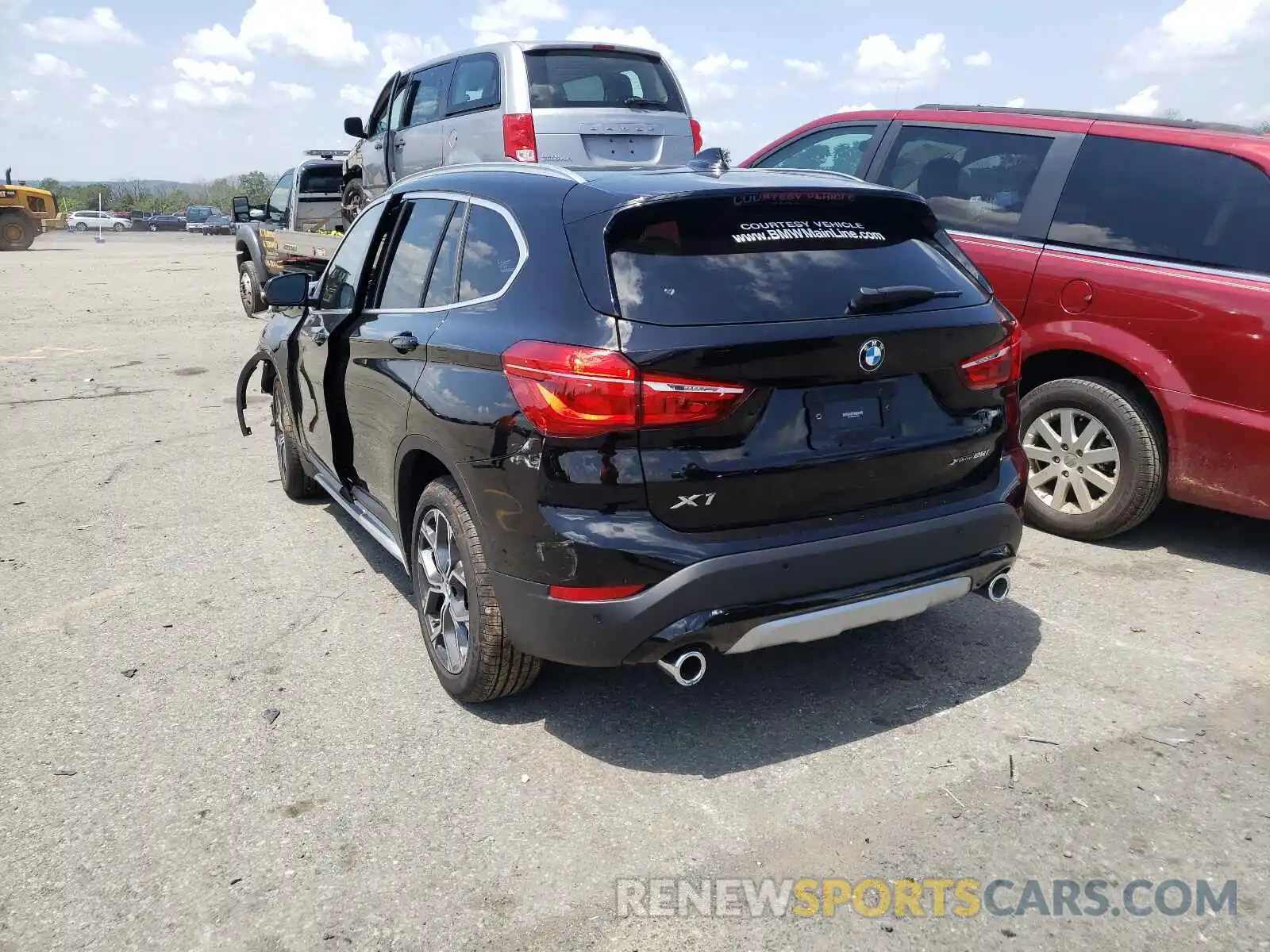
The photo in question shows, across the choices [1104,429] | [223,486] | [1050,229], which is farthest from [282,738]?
[1050,229]

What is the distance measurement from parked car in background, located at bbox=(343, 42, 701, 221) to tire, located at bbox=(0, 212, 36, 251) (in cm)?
2876

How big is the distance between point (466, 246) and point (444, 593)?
1.26 m

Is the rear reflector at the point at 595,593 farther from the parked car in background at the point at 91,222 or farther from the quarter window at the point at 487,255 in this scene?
the parked car in background at the point at 91,222

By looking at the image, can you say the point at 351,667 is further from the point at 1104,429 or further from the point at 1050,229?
the point at 1050,229

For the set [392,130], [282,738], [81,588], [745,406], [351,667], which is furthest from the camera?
[392,130]

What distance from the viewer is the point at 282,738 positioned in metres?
3.50

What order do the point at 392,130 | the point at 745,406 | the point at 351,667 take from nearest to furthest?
the point at 745,406 → the point at 351,667 → the point at 392,130

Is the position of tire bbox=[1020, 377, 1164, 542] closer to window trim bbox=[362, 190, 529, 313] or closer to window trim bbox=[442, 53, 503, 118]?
window trim bbox=[362, 190, 529, 313]

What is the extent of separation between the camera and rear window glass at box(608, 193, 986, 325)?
302cm

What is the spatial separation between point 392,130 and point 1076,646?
385 inches

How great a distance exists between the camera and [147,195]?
321 feet

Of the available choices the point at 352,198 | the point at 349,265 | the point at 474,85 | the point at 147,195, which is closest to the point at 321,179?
the point at 352,198

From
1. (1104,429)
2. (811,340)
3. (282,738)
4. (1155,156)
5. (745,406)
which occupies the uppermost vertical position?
(1155,156)

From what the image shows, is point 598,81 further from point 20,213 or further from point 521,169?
point 20,213
